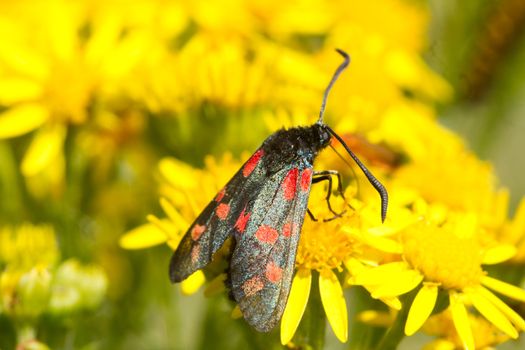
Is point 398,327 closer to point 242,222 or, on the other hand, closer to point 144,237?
point 242,222

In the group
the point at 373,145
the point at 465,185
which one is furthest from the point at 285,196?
the point at 465,185

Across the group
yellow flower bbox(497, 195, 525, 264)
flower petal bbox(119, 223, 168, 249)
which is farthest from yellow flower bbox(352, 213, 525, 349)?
flower petal bbox(119, 223, 168, 249)

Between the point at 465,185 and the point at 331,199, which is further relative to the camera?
the point at 465,185

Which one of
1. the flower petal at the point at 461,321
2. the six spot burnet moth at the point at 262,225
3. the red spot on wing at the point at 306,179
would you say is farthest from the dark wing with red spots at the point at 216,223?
the flower petal at the point at 461,321

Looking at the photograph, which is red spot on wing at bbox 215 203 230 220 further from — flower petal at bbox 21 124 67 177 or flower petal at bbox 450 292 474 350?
A: flower petal at bbox 21 124 67 177

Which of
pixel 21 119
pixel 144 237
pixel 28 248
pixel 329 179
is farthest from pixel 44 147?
pixel 329 179

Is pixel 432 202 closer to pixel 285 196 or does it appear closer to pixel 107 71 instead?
pixel 285 196
